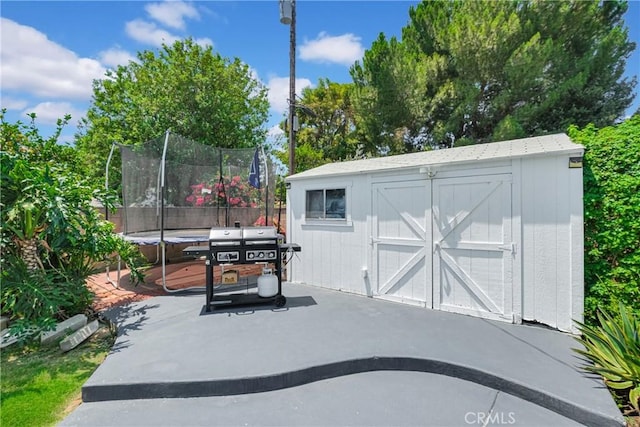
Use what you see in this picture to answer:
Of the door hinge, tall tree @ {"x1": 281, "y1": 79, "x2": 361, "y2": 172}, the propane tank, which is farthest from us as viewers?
tall tree @ {"x1": 281, "y1": 79, "x2": 361, "y2": 172}

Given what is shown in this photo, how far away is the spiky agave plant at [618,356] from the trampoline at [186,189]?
554cm

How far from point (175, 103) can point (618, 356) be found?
13.0 meters

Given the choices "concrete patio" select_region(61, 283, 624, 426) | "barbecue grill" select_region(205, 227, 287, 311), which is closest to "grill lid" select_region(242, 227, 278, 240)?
"barbecue grill" select_region(205, 227, 287, 311)

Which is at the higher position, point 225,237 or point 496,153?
point 496,153

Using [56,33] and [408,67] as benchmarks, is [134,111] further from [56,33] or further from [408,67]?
[408,67]

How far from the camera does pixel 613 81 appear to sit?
28.6ft

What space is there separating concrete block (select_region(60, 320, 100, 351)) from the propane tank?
7.04ft

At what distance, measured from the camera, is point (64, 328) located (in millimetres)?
3643

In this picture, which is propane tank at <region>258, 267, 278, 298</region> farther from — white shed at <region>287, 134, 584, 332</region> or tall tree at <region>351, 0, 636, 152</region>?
tall tree at <region>351, 0, 636, 152</region>

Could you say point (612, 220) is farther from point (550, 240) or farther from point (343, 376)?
point (343, 376)

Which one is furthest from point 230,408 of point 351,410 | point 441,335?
point 441,335

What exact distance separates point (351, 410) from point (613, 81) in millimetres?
11922

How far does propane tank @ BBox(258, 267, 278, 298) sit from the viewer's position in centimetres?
456
